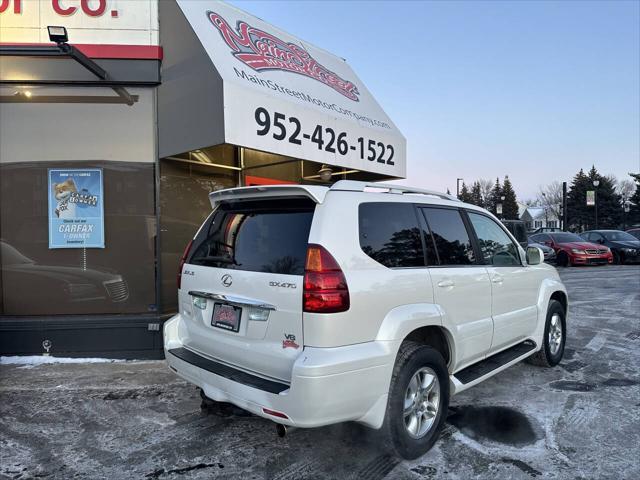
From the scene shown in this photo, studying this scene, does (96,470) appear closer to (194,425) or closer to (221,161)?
(194,425)

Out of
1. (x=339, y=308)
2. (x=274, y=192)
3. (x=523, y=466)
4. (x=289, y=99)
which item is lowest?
(x=523, y=466)

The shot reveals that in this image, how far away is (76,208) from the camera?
600cm

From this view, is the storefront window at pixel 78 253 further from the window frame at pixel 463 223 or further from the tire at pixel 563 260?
the tire at pixel 563 260

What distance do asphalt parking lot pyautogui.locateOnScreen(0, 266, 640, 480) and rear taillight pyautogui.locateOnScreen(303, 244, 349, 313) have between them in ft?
4.10

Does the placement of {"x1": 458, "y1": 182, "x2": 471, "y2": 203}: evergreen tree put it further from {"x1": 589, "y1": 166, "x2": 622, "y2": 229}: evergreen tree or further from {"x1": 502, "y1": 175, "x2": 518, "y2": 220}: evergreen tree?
{"x1": 589, "y1": 166, "x2": 622, "y2": 229}: evergreen tree

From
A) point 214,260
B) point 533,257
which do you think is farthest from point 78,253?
point 533,257

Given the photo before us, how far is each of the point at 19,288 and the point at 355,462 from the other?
507 cm

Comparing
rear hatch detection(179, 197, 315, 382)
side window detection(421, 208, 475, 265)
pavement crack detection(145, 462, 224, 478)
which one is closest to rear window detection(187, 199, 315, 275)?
rear hatch detection(179, 197, 315, 382)

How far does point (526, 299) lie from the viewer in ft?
15.4

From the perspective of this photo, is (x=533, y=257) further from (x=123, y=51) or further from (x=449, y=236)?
(x=123, y=51)

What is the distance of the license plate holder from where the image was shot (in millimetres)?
3160

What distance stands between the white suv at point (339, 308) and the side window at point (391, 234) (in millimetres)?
10

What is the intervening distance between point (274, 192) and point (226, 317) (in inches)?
37.9

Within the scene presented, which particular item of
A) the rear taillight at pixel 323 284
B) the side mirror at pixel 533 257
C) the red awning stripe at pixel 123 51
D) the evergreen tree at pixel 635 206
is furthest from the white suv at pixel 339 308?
the evergreen tree at pixel 635 206
